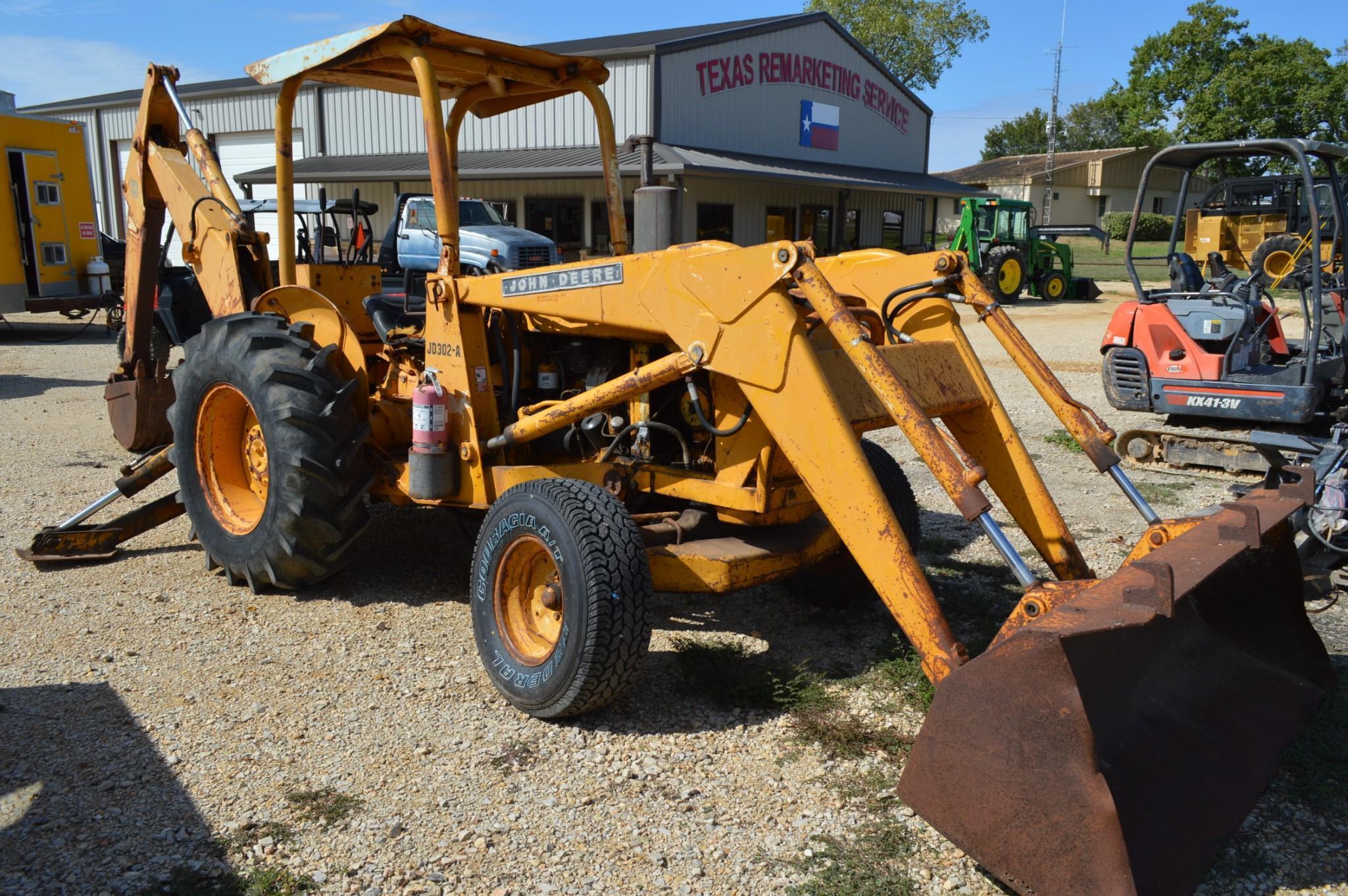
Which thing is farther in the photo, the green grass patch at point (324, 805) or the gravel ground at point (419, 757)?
the green grass patch at point (324, 805)

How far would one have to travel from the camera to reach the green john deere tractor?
23.6 m

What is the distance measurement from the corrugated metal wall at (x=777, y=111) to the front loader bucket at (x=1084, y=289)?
6966 millimetres

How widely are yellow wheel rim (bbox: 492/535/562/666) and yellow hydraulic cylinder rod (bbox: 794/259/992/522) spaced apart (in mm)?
1462

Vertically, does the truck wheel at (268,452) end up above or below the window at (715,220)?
below

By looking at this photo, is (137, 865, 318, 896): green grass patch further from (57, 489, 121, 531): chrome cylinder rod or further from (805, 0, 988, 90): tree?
(805, 0, 988, 90): tree

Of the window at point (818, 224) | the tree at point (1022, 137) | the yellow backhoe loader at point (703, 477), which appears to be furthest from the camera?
the tree at point (1022, 137)

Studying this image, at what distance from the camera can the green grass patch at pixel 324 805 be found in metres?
3.39

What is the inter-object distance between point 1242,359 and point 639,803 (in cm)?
775

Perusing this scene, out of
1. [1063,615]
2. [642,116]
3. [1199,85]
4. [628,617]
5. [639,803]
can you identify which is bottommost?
[639,803]

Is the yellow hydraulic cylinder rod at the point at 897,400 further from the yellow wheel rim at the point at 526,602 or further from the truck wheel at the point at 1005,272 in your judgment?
the truck wheel at the point at 1005,272

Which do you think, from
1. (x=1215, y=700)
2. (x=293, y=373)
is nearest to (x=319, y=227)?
(x=293, y=373)

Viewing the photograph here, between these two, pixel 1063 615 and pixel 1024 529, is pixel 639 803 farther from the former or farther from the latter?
pixel 1024 529

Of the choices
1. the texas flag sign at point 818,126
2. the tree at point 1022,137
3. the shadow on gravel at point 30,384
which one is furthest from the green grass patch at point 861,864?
the tree at point 1022,137

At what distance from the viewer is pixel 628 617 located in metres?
3.84
